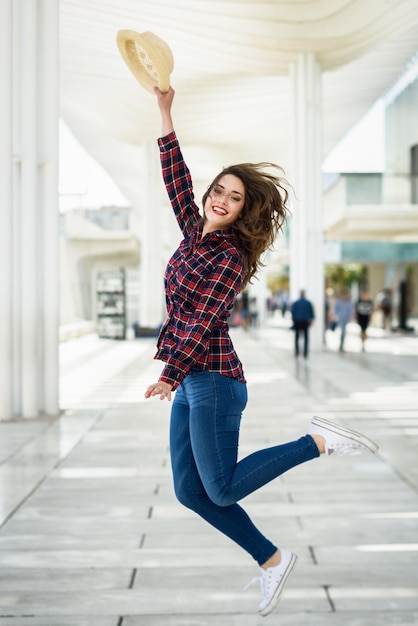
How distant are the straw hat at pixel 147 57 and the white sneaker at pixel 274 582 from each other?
1842 mm

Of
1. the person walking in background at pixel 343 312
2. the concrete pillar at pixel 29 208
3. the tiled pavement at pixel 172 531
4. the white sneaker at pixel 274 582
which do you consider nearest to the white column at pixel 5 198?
the concrete pillar at pixel 29 208

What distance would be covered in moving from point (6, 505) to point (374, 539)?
222cm

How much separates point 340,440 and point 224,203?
3.14ft

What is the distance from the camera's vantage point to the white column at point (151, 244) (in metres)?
28.1

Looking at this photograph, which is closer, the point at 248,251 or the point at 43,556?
the point at 248,251

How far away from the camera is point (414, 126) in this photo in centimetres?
2719

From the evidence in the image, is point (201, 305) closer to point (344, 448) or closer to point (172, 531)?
point (344, 448)

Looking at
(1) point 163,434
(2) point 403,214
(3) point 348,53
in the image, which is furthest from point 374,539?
(2) point 403,214

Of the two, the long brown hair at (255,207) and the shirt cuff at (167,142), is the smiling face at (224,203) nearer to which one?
the long brown hair at (255,207)

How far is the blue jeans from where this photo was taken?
265 centimetres

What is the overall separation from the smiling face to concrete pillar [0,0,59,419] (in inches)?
225

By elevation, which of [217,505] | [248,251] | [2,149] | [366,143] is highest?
[366,143]

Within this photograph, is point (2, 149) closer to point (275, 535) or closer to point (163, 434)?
point (163, 434)

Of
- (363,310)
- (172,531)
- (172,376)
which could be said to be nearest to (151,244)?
(363,310)
